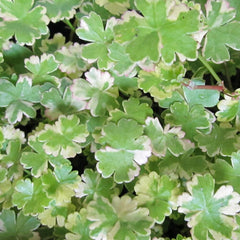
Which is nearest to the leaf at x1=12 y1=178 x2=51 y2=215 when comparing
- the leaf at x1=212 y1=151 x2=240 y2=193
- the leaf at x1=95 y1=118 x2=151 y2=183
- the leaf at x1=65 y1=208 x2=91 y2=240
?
the leaf at x1=65 y1=208 x2=91 y2=240

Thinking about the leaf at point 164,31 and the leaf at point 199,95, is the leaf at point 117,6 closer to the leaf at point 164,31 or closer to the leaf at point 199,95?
the leaf at point 164,31

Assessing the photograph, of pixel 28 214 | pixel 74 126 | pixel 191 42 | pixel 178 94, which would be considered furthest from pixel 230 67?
Answer: pixel 28 214

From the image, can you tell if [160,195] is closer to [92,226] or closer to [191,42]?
[92,226]

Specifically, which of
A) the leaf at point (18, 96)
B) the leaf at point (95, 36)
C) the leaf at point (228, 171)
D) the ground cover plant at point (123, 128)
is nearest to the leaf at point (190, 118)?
the ground cover plant at point (123, 128)

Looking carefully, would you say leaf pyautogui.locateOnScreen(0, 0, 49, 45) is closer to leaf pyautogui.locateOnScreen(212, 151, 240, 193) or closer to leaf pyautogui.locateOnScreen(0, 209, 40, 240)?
leaf pyautogui.locateOnScreen(0, 209, 40, 240)

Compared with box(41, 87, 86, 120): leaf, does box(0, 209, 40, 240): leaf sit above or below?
below

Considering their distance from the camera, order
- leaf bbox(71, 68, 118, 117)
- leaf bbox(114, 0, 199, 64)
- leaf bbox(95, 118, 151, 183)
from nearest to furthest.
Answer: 1. leaf bbox(114, 0, 199, 64)
2. leaf bbox(95, 118, 151, 183)
3. leaf bbox(71, 68, 118, 117)

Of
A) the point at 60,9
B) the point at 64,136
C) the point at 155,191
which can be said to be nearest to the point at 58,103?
the point at 64,136
